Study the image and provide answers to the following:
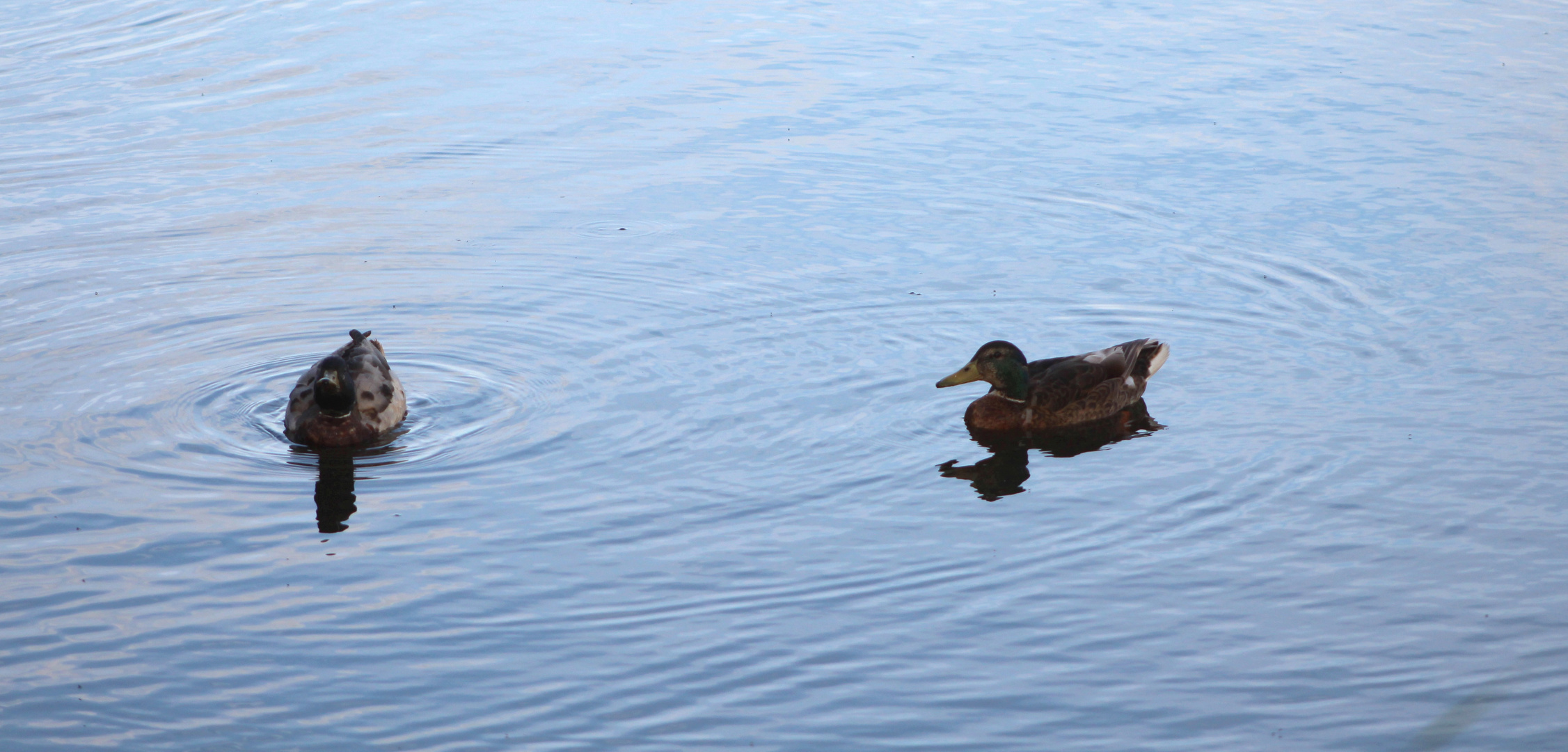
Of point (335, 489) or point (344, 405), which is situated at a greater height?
point (344, 405)

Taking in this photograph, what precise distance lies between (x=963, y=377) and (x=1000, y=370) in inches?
12.5

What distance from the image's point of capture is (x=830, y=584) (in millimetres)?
8711

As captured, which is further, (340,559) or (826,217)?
(826,217)

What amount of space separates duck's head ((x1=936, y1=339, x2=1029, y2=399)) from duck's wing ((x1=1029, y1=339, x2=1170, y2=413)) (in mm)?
111

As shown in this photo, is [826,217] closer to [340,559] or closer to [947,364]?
[947,364]

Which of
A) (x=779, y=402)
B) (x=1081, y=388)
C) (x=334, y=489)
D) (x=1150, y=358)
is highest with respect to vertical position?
(x=1150, y=358)

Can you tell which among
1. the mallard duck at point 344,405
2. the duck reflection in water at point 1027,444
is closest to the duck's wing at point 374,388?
the mallard duck at point 344,405

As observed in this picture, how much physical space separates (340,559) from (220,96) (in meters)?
12.2

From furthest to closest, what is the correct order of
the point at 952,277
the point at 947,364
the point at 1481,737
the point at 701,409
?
the point at 952,277 < the point at 947,364 < the point at 701,409 < the point at 1481,737

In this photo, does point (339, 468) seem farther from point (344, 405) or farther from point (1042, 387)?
point (1042, 387)

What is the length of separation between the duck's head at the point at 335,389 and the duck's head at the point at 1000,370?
13.8 feet

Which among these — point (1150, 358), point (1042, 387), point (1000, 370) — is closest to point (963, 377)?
point (1000, 370)

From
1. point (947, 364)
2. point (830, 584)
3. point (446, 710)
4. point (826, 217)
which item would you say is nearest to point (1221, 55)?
point (826, 217)

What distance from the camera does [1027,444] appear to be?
11125mm
